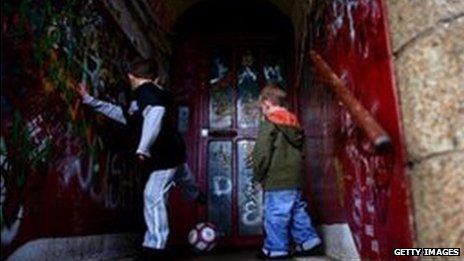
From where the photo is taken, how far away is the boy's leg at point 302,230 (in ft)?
13.7

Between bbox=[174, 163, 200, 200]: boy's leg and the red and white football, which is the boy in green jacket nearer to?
bbox=[174, 163, 200, 200]: boy's leg

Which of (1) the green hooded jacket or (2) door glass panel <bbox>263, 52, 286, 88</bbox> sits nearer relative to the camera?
(1) the green hooded jacket

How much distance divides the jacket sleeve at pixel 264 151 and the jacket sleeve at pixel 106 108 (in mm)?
1111

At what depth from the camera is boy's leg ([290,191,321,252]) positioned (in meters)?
4.17

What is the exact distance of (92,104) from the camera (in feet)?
12.0

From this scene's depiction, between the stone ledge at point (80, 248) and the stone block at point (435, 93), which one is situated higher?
the stone block at point (435, 93)

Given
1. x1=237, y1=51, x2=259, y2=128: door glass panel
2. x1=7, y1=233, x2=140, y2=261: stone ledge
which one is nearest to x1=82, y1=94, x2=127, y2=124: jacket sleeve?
x1=7, y1=233, x2=140, y2=261: stone ledge

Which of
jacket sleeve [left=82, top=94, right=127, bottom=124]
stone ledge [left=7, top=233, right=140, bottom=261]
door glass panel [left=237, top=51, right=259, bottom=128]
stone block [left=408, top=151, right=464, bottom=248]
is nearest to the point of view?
stone block [left=408, top=151, right=464, bottom=248]

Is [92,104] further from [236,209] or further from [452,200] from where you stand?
[236,209]

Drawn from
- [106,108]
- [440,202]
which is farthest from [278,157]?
[440,202]

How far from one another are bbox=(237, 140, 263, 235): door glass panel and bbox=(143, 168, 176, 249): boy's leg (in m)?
2.35

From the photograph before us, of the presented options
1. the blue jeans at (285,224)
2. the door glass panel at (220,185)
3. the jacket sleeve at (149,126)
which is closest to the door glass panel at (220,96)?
the door glass panel at (220,185)

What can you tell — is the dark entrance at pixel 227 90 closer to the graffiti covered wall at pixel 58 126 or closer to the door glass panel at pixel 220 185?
the door glass panel at pixel 220 185

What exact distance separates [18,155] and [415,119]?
1905 millimetres
